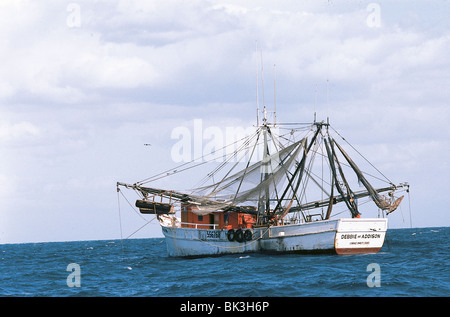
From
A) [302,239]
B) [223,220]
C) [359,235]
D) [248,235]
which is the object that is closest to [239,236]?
[248,235]

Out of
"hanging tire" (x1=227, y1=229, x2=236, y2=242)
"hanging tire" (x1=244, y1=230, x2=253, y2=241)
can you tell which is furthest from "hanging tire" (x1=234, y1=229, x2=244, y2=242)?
"hanging tire" (x1=227, y1=229, x2=236, y2=242)

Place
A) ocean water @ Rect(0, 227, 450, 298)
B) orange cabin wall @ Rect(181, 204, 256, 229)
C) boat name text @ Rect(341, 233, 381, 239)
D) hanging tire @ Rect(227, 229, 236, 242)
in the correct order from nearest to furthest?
ocean water @ Rect(0, 227, 450, 298), boat name text @ Rect(341, 233, 381, 239), hanging tire @ Rect(227, 229, 236, 242), orange cabin wall @ Rect(181, 204, 256, 229)

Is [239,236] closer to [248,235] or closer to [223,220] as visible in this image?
[248,235]

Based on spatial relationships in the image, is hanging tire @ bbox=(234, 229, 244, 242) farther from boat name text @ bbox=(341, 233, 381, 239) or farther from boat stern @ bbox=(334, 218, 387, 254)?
boat name text @ bbox=(341, 233, 381, 239)

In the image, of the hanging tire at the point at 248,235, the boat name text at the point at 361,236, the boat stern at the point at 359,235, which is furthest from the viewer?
the hanging tire at the point at 248,235

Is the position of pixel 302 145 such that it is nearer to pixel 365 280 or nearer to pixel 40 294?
pixel 365 280

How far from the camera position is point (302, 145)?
40.6m

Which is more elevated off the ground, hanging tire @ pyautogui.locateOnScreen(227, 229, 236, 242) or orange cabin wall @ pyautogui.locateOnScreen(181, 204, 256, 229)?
orange cabin wall @ pyautogui.locateOnScreen(181, 204, 256, 229)

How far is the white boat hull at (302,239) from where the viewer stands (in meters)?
37.4

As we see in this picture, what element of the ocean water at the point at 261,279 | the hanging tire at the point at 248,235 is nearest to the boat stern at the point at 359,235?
the ocean water at the point at 261,279

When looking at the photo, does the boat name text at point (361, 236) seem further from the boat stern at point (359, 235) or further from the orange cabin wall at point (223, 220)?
the orange cabin wall at point (223, 220)

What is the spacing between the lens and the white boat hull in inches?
1473
